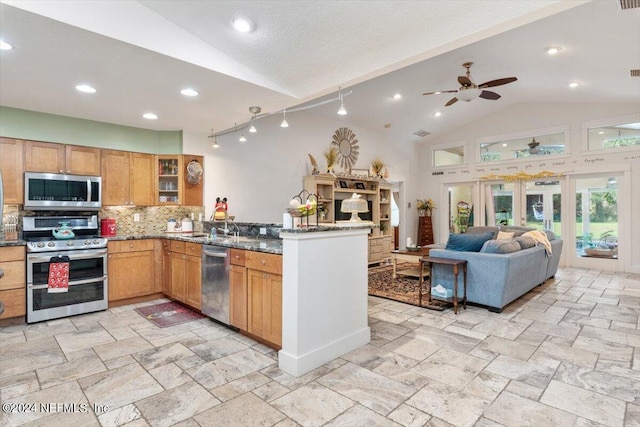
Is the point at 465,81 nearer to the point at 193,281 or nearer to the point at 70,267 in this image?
the point at 193,281

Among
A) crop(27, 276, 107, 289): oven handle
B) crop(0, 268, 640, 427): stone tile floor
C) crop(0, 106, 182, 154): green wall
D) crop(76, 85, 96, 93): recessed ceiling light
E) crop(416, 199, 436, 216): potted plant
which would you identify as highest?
crop(76, 85, 96, 93): recessed ceiling light

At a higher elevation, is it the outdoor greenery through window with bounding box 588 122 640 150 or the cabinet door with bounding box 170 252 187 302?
the outdoor greenery through window with bounding box 588 122 640 150

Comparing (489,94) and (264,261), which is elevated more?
(489,94)

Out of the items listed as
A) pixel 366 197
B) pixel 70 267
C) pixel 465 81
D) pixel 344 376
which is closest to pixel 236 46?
pixel 344 376

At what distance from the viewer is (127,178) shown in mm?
4816

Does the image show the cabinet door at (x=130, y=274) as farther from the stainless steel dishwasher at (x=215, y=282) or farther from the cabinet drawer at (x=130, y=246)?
the stainless steel dishwasher at (x=215, y=282)

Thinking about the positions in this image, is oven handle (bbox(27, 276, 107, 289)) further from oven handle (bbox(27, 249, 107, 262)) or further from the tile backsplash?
the tile backsplash

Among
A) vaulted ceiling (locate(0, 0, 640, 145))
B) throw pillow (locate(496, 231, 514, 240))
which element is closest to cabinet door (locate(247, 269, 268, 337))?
vaulted ceiling (locate(0, 0, 640, 145))

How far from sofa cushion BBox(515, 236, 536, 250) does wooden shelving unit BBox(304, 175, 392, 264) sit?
2502mm

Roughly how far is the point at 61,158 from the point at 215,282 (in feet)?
8.75

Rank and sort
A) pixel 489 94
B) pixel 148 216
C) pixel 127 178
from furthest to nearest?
pixel 489 94 → pixel 148 216 → pixel 127 178

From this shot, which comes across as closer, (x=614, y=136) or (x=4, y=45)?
(x=4, y=45)

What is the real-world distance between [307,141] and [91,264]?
420 cm

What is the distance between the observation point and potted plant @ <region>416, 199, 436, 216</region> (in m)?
9.57
